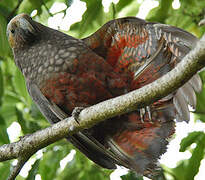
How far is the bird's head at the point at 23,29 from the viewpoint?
3.24 m

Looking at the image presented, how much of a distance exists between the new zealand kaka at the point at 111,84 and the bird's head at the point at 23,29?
0.18 metres

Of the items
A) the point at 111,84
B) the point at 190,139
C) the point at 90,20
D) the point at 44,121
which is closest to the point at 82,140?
the point at 111,84

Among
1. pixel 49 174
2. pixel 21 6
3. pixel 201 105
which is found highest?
pixel 21 6

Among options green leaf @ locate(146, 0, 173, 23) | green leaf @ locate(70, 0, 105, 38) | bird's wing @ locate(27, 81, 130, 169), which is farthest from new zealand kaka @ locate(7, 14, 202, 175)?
green leaf @ locate(146, 0, 173, 23)

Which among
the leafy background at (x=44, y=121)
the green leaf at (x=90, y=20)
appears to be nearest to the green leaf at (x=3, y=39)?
the leafy background at (x=44, y=121)

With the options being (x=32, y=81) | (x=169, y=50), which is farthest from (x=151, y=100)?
(x=32, y=81)

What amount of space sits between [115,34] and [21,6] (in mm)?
784

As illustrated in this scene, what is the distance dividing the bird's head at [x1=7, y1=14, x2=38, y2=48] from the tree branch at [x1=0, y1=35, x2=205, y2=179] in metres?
0.99

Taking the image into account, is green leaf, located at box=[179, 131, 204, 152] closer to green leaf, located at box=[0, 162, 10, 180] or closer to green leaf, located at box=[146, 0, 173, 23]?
green leaf, located at box=[146, 0, 173, 23]

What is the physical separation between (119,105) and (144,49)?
2.74ft

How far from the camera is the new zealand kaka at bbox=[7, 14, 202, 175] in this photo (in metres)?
2.89

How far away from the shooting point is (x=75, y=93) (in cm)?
294

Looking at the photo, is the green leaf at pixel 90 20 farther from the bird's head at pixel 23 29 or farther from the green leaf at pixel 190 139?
the green leaf at pixel 190 139

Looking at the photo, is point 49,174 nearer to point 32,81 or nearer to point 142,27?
point 32,81
